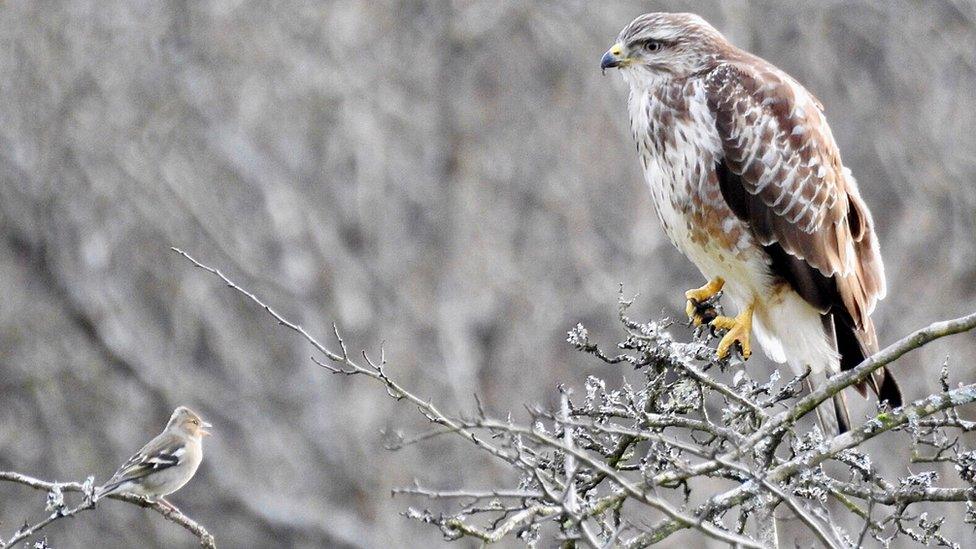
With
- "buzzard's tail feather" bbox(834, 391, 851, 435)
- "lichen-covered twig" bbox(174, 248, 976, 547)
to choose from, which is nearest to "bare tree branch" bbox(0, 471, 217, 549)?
"lichen-covered twig" bbox(174, 248, 976, 547)

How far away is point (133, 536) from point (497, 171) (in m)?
6.09

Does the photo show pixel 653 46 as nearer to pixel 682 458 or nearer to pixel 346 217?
pixel 682 458

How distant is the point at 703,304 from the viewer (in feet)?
20.3

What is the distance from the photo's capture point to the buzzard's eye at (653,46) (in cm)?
632

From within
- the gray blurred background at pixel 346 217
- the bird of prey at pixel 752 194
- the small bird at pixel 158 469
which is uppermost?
the gray blurred background at pixel 346 217

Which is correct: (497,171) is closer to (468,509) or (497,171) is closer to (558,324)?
(558,324)

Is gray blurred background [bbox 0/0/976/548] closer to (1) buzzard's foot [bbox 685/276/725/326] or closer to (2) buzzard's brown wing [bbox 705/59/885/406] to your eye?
(2) buzzard's brown wing [bbox 705/59/885/406]

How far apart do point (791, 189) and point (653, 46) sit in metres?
0.76

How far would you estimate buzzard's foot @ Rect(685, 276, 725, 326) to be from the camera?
617 cm

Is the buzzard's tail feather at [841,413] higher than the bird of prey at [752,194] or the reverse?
the reverse

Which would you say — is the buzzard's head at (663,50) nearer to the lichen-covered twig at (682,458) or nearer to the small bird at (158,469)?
the lichen-covered twig at (682,458)

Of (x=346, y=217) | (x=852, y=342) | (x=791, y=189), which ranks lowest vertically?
(x=852, y=342)

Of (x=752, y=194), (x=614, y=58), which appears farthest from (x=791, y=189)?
(x=614, y=58)

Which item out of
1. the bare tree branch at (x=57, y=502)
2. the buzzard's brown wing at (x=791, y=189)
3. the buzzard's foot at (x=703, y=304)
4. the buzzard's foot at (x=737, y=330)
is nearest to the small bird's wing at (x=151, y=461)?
the bare tree branch at (x=57, y=502)
